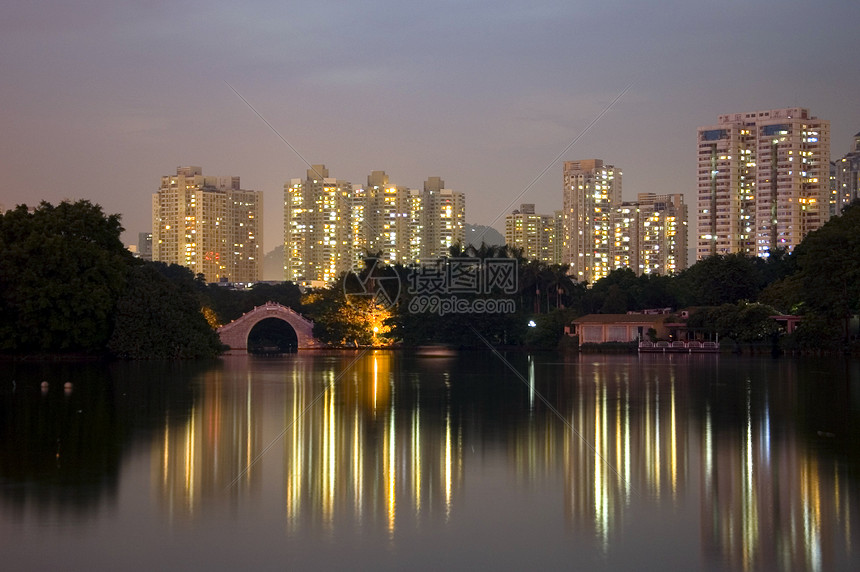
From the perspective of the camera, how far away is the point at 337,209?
17250cm

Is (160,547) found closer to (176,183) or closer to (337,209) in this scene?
(337,209)

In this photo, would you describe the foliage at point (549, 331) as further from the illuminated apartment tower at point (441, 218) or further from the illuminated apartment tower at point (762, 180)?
the illuminated apartment tower at point (441, 218)

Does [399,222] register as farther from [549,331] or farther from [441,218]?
[549,331]

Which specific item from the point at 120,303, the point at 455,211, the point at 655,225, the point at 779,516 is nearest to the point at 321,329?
the point at 120,303

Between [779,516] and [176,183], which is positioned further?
[176,183]

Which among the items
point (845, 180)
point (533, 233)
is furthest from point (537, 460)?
point (533, 233)

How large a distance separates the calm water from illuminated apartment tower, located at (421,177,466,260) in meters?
135

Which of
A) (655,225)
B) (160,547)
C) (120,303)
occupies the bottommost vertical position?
(160,547)

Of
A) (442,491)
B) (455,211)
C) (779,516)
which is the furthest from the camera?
(455,211)

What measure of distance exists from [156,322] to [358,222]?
396ft

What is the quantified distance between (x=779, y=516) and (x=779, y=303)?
54.7 meters

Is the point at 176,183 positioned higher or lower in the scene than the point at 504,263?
higher

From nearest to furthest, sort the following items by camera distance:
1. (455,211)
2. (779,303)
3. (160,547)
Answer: (160,547)
(779,303)
(455,211)

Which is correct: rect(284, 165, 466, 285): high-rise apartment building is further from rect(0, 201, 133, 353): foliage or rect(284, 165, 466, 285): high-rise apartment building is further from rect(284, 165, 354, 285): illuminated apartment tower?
rect(0, 201, 133, 353): foliage
